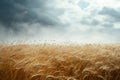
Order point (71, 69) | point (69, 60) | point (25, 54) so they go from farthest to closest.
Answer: point (25, 54) < point (69, 60) < point (71, 69)

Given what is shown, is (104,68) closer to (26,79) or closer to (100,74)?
(100,74)

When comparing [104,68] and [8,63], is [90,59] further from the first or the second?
[8,63]

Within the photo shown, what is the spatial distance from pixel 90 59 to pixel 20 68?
1376 mm

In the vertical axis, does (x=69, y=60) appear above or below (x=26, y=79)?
above

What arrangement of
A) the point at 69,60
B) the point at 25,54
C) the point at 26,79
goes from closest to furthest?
the point at 26,79, the point at 69,60, the point at 25,54

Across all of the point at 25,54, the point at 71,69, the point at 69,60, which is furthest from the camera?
the point at 25,54

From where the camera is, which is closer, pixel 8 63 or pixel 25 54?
pixel 8 63

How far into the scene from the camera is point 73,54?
5520 mm

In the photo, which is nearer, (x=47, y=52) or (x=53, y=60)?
(x=53, y=60)

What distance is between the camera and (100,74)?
15.8 feet

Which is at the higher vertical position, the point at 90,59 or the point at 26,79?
the point at 90,59

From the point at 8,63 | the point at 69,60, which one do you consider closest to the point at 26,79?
the point at 8,63

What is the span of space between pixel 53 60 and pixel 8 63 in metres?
0.84

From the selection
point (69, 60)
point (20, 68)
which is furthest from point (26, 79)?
point (69, 60)
